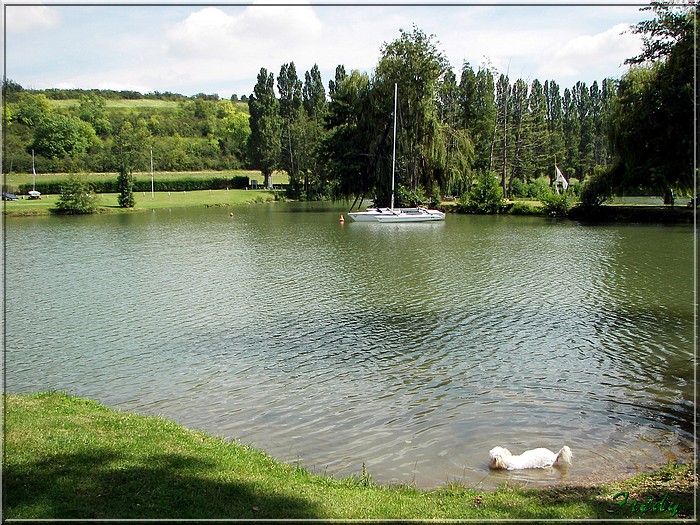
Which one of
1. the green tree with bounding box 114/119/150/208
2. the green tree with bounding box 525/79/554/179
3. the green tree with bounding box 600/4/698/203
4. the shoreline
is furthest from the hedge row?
the green tree with bounding box 600/4/698/203

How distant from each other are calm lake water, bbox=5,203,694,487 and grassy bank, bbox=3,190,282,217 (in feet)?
107

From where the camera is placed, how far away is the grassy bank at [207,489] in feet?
16.2

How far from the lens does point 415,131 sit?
50688 mm

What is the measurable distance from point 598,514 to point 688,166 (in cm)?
3730

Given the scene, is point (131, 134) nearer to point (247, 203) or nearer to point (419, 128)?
point (247, 203)

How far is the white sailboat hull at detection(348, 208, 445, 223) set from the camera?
1716 inches

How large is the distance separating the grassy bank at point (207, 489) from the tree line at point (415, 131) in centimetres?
1863

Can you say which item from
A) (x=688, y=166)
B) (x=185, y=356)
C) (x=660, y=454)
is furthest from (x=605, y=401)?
(x=688, y=166)

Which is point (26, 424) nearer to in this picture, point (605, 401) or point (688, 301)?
point (605, 401)

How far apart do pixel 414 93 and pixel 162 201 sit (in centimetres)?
3231

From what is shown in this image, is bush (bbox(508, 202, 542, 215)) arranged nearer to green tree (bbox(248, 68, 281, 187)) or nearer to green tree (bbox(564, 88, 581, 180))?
green tree (bbox(564, 88, 581, 180))

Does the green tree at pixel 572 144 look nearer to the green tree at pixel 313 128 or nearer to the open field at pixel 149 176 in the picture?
the green tree at pixel 313 128

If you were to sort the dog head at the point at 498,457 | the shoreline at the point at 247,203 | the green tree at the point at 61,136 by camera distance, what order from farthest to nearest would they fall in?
1. the green tree at the point at 61,136
2. the shoreline at the point at 247,203
3. the dog head at the point at 498,457
